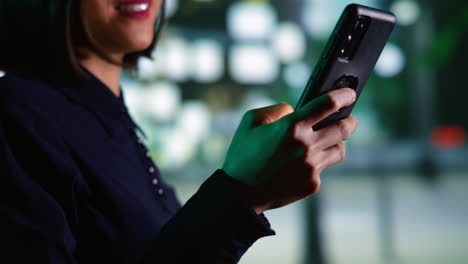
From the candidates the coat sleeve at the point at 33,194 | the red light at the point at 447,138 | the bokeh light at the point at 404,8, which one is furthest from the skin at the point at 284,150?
the red light at the point at 447,138

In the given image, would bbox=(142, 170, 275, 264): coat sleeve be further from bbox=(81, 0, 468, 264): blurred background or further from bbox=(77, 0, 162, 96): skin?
bbox=(81, 0, 468, 264): blurred background

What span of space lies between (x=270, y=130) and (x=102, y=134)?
43cm

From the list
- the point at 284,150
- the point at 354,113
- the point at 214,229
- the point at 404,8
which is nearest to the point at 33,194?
the point at 214,229

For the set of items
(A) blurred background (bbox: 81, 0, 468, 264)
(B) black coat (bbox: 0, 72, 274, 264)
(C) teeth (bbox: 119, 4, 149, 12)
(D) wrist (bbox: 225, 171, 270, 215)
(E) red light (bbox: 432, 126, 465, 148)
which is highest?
(C) teeth (bbox: 119, 4, 149, 12)

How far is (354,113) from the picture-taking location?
8.60 m

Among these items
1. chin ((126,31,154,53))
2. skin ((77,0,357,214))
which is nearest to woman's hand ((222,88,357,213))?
skin ((77,0,357,214))

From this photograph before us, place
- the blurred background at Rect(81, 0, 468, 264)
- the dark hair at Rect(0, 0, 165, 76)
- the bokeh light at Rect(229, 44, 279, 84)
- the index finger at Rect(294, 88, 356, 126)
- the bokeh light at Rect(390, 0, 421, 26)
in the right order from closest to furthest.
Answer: the index finger at Rect(294, 88, 356, 126)
the dark hair at Rect(0, 0, 165, 76)
the blurred background at Rect(81, 0, 468, 264)
the bokeh light at Rect(390, 0, 421, 26)
the bokeh light at Rect(229, 44, 279, 84)

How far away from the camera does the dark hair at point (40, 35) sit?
44.1 inches

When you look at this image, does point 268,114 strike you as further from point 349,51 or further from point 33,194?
point 33,194

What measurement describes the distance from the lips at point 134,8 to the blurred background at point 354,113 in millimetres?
770

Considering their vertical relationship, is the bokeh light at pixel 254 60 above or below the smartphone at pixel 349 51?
below

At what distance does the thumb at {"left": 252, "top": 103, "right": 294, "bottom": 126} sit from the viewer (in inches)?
32.2

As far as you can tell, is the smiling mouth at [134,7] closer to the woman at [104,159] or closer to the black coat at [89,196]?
the woman at [104,159]

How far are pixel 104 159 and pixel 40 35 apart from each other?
0.31m
